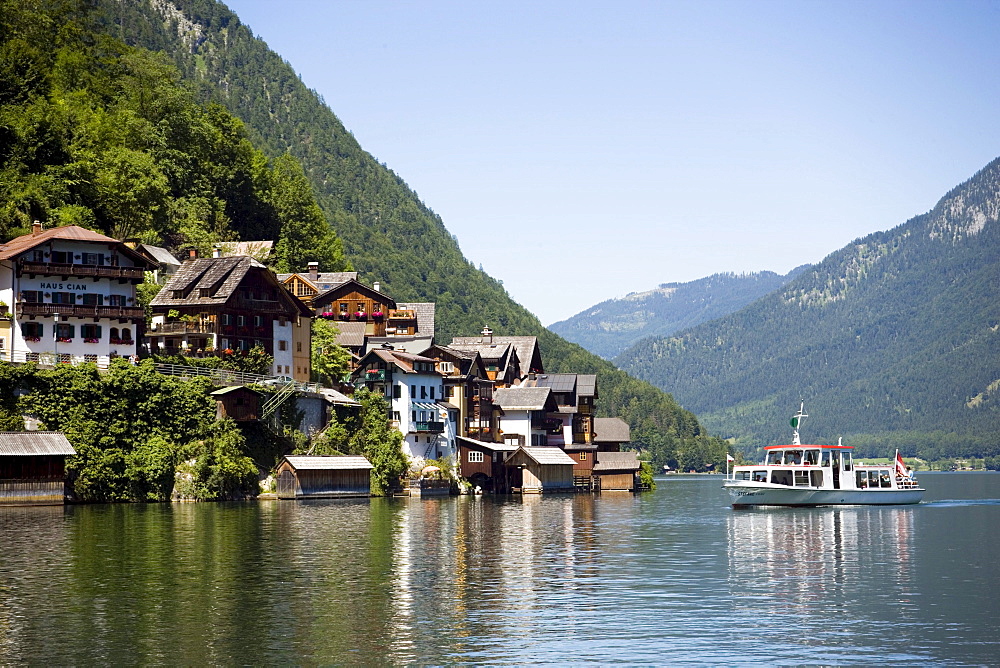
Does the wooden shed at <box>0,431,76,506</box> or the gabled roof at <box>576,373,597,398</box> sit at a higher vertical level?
the gabled roof at <box>576,373,597,398</box>

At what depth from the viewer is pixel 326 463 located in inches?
4001

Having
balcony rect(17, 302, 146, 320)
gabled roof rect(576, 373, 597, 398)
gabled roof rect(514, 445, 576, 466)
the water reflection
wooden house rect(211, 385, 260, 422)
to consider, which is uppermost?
balcony rect(17, 302, 146, 320)

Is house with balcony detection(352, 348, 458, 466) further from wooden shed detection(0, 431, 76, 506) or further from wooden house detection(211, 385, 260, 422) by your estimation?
wooden shed detection(0, 431, 76, 506)

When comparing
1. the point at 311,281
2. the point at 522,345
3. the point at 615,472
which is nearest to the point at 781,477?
the point at 615,472

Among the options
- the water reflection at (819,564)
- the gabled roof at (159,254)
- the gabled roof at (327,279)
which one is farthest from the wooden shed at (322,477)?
the gabled roof at (327,279)

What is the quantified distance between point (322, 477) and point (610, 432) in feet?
178

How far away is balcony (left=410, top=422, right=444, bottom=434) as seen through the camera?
11578cm

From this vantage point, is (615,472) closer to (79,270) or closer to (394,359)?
(394,359)

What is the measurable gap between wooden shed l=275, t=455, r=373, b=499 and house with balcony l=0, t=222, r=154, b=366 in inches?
629

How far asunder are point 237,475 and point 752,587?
186 ft

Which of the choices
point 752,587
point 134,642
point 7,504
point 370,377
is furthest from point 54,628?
point 370,377

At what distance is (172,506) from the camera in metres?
87.6

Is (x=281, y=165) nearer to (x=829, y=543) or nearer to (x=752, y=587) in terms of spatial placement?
(x=829, y=543)

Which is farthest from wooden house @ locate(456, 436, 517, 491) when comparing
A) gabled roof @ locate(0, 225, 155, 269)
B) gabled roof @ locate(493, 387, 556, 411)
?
gabled roof @ locate(0, 225, 155, 269)
